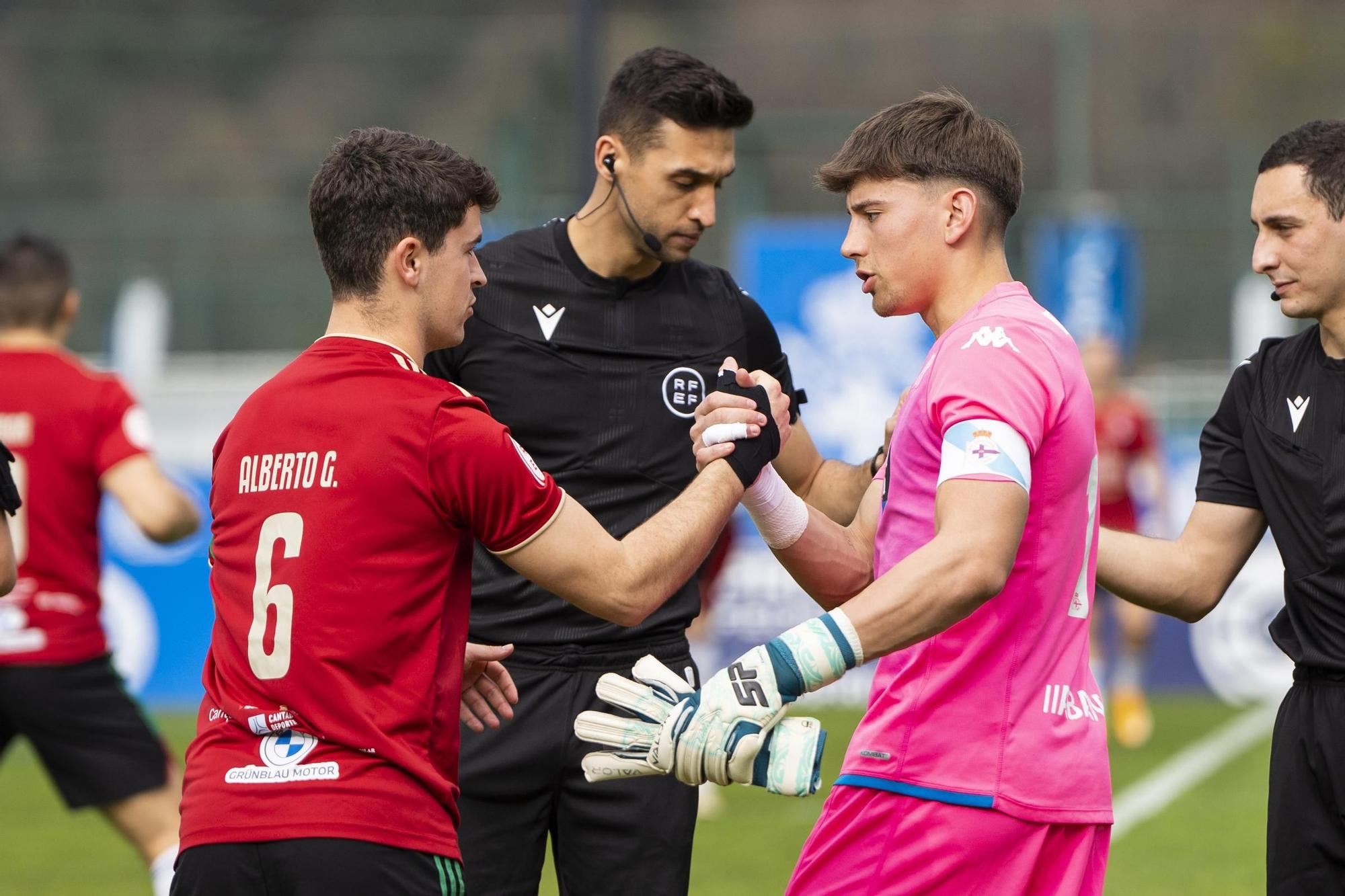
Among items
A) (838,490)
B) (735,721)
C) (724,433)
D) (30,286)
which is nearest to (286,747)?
(735,721)

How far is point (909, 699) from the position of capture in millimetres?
3600

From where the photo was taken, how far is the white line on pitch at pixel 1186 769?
9.59 metres

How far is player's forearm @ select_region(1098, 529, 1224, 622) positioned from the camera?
4359 millimetres

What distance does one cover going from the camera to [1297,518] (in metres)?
4.26

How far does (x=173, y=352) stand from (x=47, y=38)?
7.97 meters

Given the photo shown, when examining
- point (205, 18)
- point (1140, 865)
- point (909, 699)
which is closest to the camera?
point (909, 699)

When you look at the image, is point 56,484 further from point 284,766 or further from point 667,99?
point 284,766

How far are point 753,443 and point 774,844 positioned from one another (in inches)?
208

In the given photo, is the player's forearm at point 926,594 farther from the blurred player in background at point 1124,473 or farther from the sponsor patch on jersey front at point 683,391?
the blurred player in background at point 1124,473

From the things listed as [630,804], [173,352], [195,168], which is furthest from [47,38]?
[630,804]

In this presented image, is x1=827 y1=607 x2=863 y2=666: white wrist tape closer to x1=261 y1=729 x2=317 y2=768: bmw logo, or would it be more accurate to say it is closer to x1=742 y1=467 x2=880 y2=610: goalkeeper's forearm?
x1=742 y1=467 x2=880 y2=610: goalkeeper's forearm

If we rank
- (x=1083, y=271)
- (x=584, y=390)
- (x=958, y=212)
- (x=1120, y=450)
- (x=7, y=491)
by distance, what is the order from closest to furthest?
(x=958, y=212)
(x=7, y=491)
(x=584, y=390)
(x=1120, y=450)
(x=1083, y=271)

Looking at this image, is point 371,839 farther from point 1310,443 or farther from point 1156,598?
point 1310,443

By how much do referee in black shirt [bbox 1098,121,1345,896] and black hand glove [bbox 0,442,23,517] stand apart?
8.49 feet
